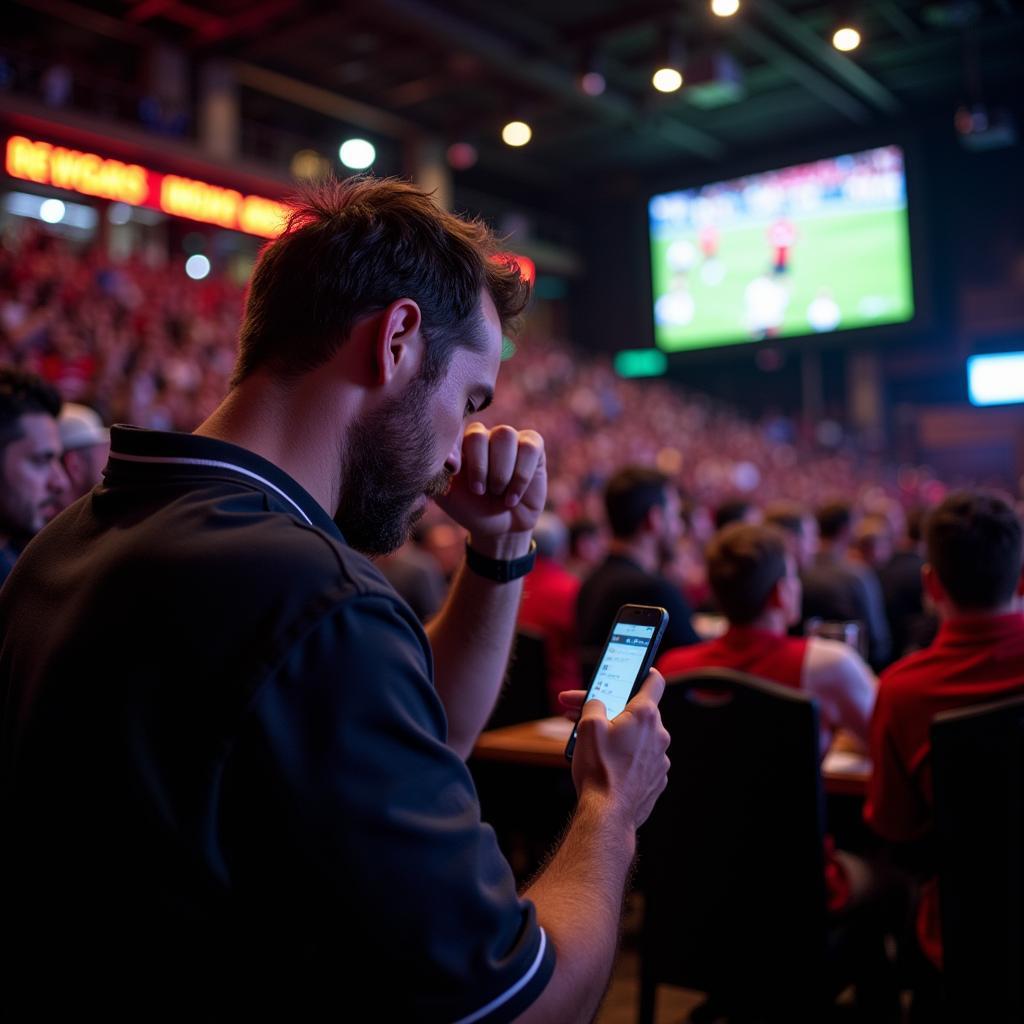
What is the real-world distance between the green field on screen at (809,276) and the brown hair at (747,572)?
9.26m

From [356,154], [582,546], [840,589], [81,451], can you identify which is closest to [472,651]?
[81,451]

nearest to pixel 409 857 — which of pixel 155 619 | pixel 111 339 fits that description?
pixel 155 619

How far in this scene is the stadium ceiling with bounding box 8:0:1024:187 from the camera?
11.8 meters

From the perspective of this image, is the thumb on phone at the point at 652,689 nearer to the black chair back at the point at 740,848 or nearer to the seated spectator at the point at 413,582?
the black chair back at the point at 740,848

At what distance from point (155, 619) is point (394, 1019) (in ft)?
1.17

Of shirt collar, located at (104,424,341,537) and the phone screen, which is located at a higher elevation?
shirt collar, located at (104,424,341,537)

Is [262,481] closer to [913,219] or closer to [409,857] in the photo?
[409,857]

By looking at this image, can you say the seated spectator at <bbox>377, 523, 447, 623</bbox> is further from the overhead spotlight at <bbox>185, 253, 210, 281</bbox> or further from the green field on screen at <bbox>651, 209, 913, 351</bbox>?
the overhead spotlight at <bbox>185, 253, 210, 281</bbox>

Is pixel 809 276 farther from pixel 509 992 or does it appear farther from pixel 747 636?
pixel 509 992

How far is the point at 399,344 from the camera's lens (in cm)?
100

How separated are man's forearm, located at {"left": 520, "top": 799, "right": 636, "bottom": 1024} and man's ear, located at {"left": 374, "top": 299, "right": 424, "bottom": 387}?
0.47m

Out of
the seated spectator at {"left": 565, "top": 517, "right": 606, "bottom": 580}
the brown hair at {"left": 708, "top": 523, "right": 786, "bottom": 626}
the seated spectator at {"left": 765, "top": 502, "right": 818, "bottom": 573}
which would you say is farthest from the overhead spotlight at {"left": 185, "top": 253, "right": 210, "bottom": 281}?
the brown hair at {"left": 708, "top": 523, "right": 786, "bottom": 626}

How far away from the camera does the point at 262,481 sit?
0.93m

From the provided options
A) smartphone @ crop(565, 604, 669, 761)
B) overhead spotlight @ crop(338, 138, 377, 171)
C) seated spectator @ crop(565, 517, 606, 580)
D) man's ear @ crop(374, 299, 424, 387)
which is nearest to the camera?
man's ear @ crop(374, 299, 424, 387)
